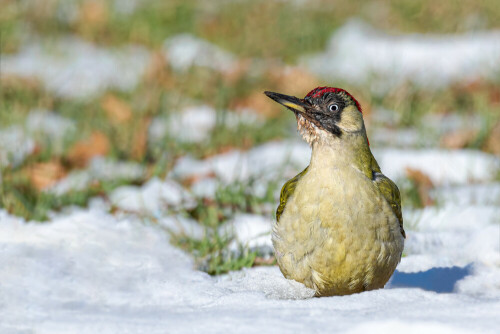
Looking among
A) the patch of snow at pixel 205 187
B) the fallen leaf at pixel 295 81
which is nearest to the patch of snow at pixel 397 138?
the fallen leaf at pixel 295 81

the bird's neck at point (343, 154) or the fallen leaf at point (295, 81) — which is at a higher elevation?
the fallen leaf at point (295, 81)

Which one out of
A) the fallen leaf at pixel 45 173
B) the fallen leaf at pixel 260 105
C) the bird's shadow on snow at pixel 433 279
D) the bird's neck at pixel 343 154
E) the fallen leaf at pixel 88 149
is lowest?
the bird's shadow on snow at pixel 433 279

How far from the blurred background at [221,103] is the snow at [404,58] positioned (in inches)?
1.3

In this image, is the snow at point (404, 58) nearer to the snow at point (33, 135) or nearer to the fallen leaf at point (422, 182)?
the fallen leaf at point (422, 182)

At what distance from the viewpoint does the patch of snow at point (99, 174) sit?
567cm

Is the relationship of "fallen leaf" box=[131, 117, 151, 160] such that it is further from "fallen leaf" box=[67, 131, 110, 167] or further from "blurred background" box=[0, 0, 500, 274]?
"fallen leaf" box=[67, 131, 110, 167]

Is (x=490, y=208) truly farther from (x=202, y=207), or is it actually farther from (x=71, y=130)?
(x=71, y=130)

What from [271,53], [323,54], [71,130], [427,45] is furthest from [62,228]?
[427,45]

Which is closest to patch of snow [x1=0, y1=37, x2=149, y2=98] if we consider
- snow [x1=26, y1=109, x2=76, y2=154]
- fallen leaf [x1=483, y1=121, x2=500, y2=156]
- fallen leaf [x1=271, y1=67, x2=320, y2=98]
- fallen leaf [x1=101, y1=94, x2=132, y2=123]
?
fallen leaf [x1=101, y1=94, x2=132, y2=123]

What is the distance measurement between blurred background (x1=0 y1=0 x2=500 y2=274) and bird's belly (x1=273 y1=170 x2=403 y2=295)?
92cm

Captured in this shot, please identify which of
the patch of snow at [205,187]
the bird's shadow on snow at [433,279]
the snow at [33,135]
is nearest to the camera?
the bird's shadow on snow at [433,279]

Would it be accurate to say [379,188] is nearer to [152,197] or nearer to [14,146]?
[152,197]

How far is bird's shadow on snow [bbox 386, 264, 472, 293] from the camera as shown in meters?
3.97

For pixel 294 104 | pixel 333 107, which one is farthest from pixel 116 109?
pixel 333 107
